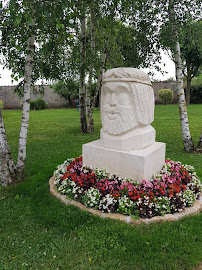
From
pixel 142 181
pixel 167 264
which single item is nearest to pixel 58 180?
pixel 142 181

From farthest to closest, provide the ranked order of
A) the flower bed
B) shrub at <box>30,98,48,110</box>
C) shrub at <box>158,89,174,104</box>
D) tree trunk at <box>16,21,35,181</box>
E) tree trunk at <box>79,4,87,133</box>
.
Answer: shrub at <box>158,89,174,104</box> → shrub at <box>30,98,48,110</box> → tree trunk at <box>79,4,87,133</box> → tree trunk at <box>16,21,35,181</box> → the flower bed

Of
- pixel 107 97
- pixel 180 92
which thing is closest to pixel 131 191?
pixel 107 97

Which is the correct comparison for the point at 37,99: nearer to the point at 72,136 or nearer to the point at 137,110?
the point at 72,136

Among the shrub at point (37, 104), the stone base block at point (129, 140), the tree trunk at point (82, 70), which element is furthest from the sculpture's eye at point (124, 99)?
the shrub at point (37, 104)

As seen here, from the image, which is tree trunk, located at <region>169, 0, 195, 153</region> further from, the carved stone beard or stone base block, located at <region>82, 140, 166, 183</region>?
the carved stone beard

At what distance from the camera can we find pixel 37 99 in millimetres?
22188

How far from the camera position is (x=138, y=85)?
11.4 ft

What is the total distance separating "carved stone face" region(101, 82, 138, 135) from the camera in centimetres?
352

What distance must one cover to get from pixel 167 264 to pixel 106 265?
2.23 ft

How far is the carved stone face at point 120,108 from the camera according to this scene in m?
3.52

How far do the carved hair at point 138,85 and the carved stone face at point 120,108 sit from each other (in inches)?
2.8

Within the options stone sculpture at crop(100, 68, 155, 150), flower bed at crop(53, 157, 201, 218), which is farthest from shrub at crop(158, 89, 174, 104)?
stone sculpture at crop(100, 68, 155, 150)

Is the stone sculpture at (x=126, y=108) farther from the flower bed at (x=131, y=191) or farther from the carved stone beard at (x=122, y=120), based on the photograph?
the flower bed at (x=131, y=191)

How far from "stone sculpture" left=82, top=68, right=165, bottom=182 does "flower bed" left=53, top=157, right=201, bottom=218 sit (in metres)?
0.21
